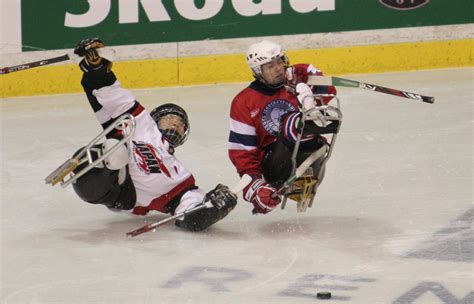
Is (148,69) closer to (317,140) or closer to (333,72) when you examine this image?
(333,72)

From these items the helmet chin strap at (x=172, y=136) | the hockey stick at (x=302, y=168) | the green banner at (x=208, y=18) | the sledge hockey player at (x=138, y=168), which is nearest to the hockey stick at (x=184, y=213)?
the sledge hockey player at (x=138, y=168)

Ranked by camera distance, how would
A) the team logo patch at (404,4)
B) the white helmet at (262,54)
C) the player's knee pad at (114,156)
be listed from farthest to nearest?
the team logo patch at (404,4) < the white helmet at (262,54) < the player's knee pad at (114,156)

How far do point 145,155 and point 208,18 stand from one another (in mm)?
3157

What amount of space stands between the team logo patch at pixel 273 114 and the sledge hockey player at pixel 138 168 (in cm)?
36

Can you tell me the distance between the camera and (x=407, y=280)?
4613 mm

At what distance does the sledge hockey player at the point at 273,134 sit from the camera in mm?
5254

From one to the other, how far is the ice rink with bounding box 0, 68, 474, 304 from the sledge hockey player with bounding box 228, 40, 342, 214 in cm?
19

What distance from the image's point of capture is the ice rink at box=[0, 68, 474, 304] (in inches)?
180

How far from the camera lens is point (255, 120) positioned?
5348 millimetres

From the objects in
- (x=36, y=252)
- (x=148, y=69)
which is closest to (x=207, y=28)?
(x=148, y=69)

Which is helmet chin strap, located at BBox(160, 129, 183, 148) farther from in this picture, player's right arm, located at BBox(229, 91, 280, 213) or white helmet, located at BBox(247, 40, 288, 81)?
white helmet, located at BBox(247, 40, 288, 81)

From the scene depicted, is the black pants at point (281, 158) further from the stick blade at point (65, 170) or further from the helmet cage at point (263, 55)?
the stick blade at point (65, 170)

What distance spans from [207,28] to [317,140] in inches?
123

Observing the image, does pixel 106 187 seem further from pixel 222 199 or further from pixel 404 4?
pixel 404 4
